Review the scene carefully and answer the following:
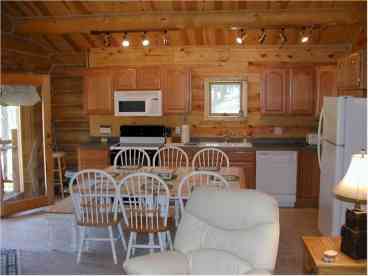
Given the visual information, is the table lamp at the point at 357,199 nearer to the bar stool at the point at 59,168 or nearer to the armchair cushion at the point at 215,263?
the armchair cushion at the point at 215,263

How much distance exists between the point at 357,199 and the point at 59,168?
16.4 ft

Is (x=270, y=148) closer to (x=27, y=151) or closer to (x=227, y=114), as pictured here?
(x=227, y=114)

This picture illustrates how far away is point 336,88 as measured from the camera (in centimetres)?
→ 567

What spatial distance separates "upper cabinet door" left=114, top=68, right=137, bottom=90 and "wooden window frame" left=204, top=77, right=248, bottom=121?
1.09 metres

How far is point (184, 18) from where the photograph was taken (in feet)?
16.8

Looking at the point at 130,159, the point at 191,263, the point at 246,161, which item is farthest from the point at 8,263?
the point at 246,161

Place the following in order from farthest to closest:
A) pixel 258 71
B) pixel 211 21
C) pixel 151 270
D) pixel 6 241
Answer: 1. pixel 258 71
2. pixel 211 21
3. pixel 6 241
4. pixel 151 270

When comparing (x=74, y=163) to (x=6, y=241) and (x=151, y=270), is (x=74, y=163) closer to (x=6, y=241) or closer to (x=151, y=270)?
(x=6, y=241)

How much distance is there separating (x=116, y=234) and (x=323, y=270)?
2.64 meters

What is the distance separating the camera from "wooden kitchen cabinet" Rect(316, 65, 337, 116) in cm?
577

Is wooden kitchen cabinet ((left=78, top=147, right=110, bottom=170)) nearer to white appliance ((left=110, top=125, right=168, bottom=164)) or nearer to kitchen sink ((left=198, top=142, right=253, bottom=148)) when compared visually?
white appliance ((left=110, top=125, right=168, bottom=164))

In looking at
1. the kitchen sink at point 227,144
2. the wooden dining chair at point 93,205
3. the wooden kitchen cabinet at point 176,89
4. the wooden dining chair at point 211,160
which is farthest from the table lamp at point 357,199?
the wooden kitchen cabinet at point 176,89

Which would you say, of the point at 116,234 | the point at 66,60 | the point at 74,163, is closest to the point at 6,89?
the point at 66,60

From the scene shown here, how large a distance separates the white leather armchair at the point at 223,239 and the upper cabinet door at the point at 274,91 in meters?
3.40
